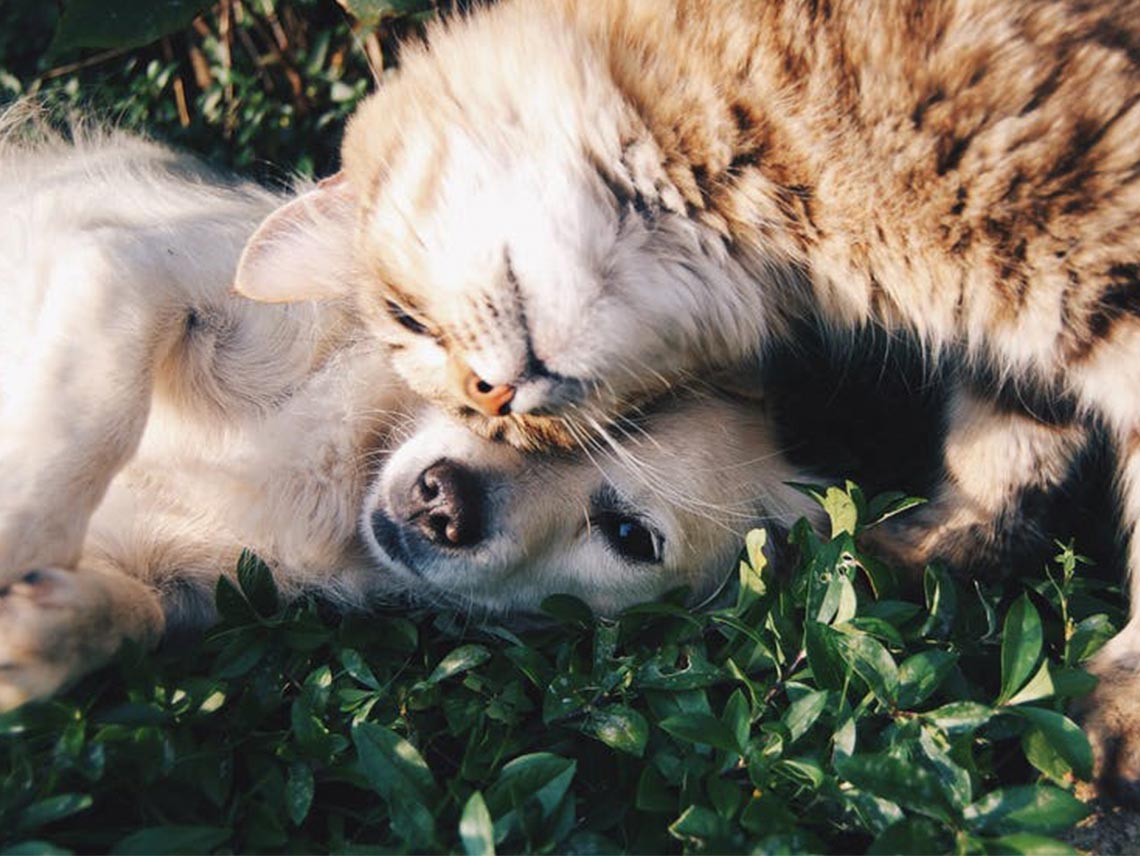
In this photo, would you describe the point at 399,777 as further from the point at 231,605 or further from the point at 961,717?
the point at 961,717

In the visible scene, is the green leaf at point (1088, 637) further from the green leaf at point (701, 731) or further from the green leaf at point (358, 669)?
the green leaf at point (358, 669)

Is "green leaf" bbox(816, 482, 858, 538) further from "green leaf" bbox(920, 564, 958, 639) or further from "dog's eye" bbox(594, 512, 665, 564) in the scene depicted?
"dog's eye" bbox(594, 512, 665, 564)

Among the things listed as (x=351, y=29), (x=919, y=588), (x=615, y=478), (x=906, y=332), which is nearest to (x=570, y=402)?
(x=615, y=478)

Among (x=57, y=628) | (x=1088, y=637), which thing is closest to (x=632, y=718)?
(x=1088, y=637)

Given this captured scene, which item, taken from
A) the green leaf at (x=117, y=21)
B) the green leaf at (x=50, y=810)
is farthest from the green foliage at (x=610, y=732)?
the green leaf at (x=117, y=21)

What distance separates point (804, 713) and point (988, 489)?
73 centimetres

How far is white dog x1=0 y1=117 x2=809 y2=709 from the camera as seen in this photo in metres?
2.41

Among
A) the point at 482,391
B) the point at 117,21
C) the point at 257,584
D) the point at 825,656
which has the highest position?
the point at 117,21

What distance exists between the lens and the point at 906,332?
7.31ft

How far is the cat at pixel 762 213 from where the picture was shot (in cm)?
188

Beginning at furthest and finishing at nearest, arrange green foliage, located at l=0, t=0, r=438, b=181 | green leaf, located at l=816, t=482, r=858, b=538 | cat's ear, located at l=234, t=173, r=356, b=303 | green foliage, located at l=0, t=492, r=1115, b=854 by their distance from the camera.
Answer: green foliage, located at l=0, t=0, r=438, b=181
cat's ear, located at l=234, t=173, r=356, b=303
green leaf, located at l=816, t=482, r=858, b=538
green foliage, located at l=0, t=492, r=1115, b=854

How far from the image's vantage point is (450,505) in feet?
7.82

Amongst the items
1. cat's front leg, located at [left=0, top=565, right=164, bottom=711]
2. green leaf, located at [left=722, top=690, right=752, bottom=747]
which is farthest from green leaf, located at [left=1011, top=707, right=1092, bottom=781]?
cat's front leg, located at [left=0, top=565, right=164, bottom=711]

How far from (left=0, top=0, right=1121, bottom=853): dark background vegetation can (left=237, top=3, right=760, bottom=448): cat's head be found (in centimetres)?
37
